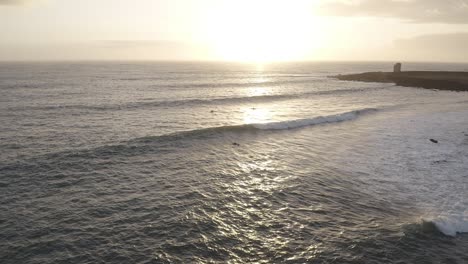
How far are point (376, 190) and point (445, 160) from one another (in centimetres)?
1004

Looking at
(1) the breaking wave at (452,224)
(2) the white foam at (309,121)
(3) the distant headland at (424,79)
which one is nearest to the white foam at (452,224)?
(1) the breaking wave at (452,224)

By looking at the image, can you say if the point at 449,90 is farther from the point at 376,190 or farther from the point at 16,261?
the point at 16,261

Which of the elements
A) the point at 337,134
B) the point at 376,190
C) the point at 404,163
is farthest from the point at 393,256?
the point at 337,134

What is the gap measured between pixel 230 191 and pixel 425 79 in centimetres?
8640

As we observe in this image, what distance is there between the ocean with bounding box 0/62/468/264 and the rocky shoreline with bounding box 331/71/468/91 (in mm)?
45357

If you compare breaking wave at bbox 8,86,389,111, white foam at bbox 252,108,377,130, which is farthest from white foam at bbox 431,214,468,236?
breaking wave at bbox 8,86,389,111

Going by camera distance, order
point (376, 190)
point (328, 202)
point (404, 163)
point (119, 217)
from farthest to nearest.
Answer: point (404, 163)
point (376, 190)
point (328, 202)
point (119, 217)

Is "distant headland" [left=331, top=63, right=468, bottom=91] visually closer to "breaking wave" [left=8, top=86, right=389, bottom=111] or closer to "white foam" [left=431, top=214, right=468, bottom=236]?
"breaking wave" [left=8, top=86, right=389, bottom=111]

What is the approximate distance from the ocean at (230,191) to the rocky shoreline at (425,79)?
4536cm

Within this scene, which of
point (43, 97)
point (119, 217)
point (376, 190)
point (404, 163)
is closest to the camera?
point (119, 217)

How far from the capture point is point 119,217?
16953mm

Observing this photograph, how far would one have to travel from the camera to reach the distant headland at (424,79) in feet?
267

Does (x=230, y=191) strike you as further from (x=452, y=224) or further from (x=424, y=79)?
(x=424, y=79)

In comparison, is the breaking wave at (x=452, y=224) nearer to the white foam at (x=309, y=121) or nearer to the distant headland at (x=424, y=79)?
the white foam at (x=309, y=121)
